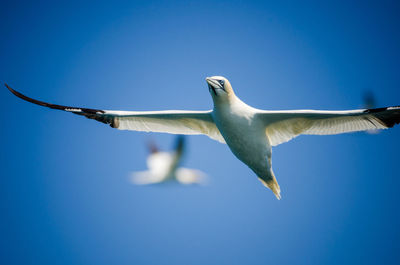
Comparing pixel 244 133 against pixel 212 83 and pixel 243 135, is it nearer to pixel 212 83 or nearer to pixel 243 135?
pixel 243 135

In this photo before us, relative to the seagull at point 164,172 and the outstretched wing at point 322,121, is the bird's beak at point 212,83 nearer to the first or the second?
the outstretched wing at point 322,121

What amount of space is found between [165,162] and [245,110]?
7981 millimetres

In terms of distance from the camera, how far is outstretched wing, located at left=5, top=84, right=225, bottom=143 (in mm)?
9148

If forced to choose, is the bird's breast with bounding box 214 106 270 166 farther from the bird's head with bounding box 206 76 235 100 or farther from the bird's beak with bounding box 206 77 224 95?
the bird's beak with bounding box 206 77 224 95

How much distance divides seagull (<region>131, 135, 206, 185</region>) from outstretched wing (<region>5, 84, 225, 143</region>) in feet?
14.8

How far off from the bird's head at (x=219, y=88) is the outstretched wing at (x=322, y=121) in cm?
85

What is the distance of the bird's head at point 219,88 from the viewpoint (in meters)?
8.08

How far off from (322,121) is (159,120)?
373 cm

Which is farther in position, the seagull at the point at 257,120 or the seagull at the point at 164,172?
the seagull at the point at 164,172

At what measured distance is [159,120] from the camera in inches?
380

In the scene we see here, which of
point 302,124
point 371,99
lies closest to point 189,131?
point 302,124

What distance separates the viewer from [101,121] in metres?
9.49

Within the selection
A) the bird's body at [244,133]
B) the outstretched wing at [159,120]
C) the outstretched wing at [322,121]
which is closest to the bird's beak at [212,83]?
the bird's body at [244,133]

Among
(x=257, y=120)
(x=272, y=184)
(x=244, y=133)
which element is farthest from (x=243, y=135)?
(x=272, y=184)
